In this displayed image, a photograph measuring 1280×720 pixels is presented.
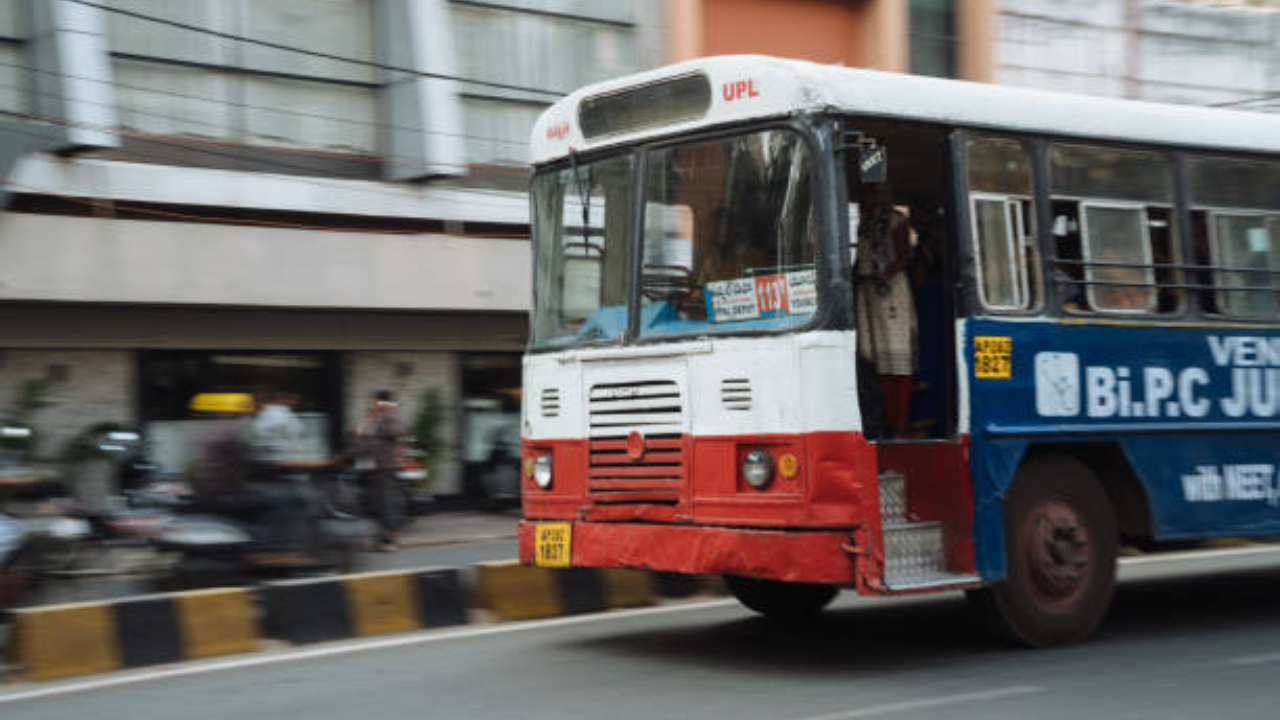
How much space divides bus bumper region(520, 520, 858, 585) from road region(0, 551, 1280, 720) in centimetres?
52

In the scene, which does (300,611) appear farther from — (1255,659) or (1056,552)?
(1255,659)

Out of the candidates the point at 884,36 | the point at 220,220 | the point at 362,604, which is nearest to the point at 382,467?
the point at 220,220

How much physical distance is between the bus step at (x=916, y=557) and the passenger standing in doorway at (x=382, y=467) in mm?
9398

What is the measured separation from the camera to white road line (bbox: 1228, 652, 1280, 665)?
25.8 feet

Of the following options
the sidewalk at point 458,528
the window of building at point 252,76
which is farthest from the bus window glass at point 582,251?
the window of building at point 252,76

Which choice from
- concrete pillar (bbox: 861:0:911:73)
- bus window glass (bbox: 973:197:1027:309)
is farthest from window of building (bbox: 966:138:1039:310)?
concrete pillar (bbox: 861:0:911:73)

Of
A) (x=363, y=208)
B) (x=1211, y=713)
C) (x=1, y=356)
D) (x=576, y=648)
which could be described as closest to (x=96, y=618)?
(x=576, y=648)

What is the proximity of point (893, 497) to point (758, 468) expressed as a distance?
86 centimetres

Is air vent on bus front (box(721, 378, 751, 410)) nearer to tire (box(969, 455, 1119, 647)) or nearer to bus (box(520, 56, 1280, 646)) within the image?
bus (box(520, 56, 1280, 646))

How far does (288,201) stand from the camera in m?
18.2

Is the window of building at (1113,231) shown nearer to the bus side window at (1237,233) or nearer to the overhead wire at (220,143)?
the bus side window at (1237,233)

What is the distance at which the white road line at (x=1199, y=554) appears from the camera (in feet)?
42.7

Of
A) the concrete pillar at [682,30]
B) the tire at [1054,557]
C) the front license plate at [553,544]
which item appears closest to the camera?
the tire at [1054,557]

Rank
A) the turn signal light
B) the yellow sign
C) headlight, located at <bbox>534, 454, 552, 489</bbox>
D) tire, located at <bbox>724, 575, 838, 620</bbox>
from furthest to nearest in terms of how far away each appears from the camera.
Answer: tire, located at <bbox>724, 575, 838, 620</bbox>
headlight, located at <bbox>534, 454, 552, 489</bbox>
the yellow sign
the turn signal light
